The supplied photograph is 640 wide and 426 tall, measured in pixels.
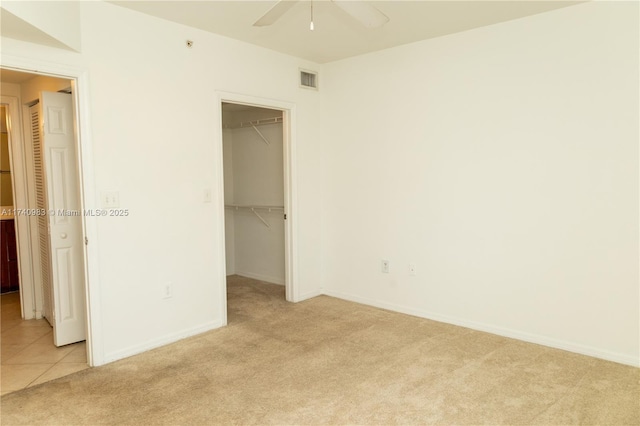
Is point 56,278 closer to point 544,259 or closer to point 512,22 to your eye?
point 544,259

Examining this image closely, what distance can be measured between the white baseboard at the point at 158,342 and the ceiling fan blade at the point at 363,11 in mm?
2681

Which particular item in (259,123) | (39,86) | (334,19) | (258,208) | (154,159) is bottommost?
(258,208)

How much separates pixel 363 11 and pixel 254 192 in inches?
143

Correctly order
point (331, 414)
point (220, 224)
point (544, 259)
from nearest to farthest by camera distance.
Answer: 1. point (331, 414)
2. point (544, 259)
3. point (220, 224)

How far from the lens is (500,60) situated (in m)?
3.48

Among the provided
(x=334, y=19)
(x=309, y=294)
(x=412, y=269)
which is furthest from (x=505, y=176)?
(x=309, y=294)

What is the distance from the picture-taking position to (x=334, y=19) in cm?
336

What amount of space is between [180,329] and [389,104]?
106 inches

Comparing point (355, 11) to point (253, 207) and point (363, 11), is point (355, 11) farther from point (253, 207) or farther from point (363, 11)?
point (253, 207)

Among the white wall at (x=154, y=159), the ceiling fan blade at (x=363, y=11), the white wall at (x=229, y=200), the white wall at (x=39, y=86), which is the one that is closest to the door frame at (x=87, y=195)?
the white wall at (x=154, y=159)

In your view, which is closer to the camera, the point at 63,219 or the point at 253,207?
the point at 63,219

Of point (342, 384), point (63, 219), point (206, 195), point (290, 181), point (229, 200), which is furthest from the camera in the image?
point (229, 200)

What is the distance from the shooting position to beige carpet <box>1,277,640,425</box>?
95.5 inches

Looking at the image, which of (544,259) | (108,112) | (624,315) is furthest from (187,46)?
(624,315)
